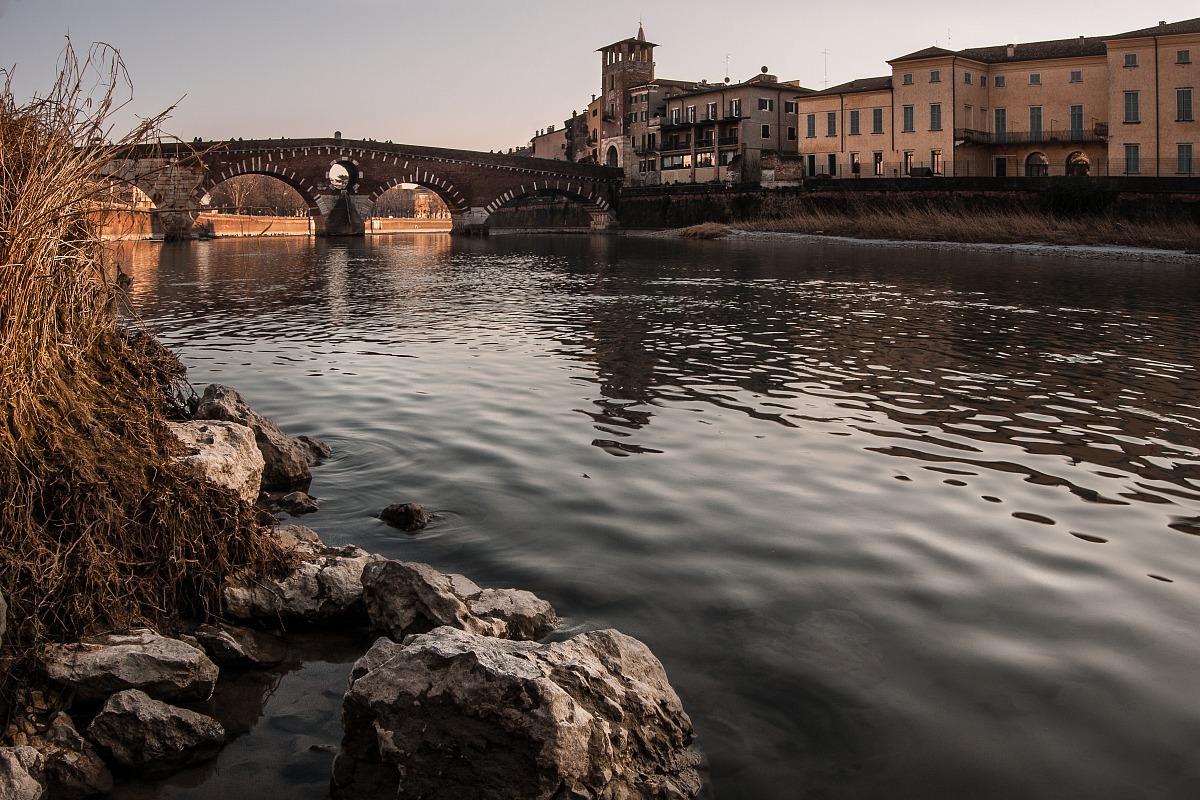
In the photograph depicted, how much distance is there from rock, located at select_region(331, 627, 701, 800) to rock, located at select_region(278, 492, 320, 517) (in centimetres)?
302

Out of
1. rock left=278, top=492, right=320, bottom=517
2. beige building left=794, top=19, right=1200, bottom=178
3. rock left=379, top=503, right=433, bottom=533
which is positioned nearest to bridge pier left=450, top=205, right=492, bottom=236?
beige building left=794, top=19, right=1200, bottom=178

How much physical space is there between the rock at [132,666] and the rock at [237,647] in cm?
23

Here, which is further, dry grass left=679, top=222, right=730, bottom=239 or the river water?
dry grass left=679, top=222, right=730, bottom=239

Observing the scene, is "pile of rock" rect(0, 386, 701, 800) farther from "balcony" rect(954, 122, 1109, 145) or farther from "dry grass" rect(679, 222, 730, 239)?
"balcony" rect(954, 122, 1109, 145)

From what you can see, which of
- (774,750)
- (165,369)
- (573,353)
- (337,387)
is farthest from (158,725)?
(573,353)

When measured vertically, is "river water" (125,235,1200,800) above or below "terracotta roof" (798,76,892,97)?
below

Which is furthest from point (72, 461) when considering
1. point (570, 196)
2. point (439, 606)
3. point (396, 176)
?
point (570, 196)

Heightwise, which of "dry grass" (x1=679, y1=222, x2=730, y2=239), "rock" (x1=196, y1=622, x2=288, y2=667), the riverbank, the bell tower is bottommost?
"rock" (x1=196, y1=622, x2=288, y2=667)

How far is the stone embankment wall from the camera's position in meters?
38.2

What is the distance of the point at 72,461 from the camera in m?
4.61

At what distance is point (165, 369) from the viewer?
666 cm

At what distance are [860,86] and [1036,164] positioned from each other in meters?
10.0

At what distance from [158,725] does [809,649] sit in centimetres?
260

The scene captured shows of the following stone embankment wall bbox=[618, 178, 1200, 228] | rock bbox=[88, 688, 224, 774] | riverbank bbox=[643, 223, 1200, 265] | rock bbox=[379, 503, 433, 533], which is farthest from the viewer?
stone embankment wall bbox=[618, 178, 1200, 228]
